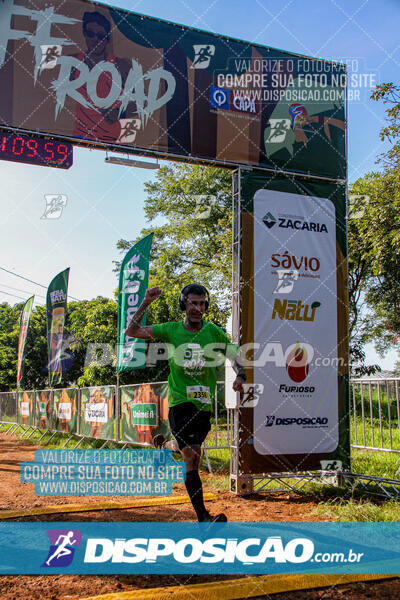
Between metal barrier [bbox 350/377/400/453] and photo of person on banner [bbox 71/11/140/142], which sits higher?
photo of person on banner [bbox 71/11/140/142]

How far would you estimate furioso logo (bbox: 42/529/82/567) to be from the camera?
3.88m

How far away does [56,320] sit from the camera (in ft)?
44.6

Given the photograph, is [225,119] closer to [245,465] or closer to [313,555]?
[245,465]

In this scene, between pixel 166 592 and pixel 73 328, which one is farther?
pixel 73 328

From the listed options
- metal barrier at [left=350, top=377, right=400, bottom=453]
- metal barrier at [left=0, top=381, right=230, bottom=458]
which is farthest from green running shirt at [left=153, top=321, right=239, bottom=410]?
metal barrier at [left=350, top=377, right=400, bottom=453]

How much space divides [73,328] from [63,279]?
13.2 m

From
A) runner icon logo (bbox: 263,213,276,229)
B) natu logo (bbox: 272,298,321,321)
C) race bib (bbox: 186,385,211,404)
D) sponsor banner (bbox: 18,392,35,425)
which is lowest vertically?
sponsor banner (bbox: 18,392,35,425)

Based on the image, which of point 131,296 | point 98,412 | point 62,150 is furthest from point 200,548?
point 98,412

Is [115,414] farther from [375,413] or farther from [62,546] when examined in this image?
[62,546]

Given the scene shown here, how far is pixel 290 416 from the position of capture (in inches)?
277

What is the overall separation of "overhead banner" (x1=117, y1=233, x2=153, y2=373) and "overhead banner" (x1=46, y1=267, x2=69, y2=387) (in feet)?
12.5

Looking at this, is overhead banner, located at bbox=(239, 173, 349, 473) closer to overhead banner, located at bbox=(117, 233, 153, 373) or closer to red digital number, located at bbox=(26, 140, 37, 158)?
red digital number, located at bbox=(26, 140, 37, 158)

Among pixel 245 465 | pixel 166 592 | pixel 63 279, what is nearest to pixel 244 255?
pixel 245 465

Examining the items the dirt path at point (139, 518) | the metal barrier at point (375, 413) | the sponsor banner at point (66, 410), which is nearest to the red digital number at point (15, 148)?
the dirt path at point (139, 518)
